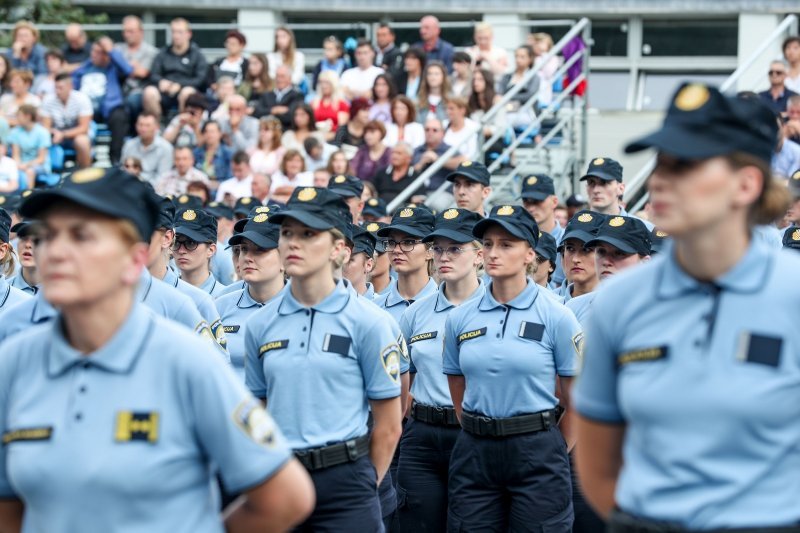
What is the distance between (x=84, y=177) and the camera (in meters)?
3.88

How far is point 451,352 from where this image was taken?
809 centimetres

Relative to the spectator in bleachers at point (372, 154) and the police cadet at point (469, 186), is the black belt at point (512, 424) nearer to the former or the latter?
the police cadet at point (469, 186)

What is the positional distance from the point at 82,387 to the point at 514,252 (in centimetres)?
440

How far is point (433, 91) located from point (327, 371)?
10039mm

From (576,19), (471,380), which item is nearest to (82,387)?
(471,380)

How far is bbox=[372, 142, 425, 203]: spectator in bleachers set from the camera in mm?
15266

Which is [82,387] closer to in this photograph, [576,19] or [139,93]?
[139,93]

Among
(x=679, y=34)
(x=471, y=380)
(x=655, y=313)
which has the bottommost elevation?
(x=471, y=380)

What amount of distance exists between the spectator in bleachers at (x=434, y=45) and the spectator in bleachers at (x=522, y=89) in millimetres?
1232

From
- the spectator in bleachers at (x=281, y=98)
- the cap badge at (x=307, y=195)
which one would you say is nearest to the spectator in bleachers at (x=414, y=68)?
the spectator in bleachers at (x=281, y=98)

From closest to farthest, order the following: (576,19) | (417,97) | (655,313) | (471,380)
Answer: (655,313), (471,380), (417,97), (576,19)

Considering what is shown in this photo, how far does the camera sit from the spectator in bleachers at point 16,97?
56.5 ft

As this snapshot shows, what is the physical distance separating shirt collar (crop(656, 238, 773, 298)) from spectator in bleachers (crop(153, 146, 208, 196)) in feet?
41.7

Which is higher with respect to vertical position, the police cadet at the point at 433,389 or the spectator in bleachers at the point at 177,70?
the spectator in bleachers at the point at 177,70
